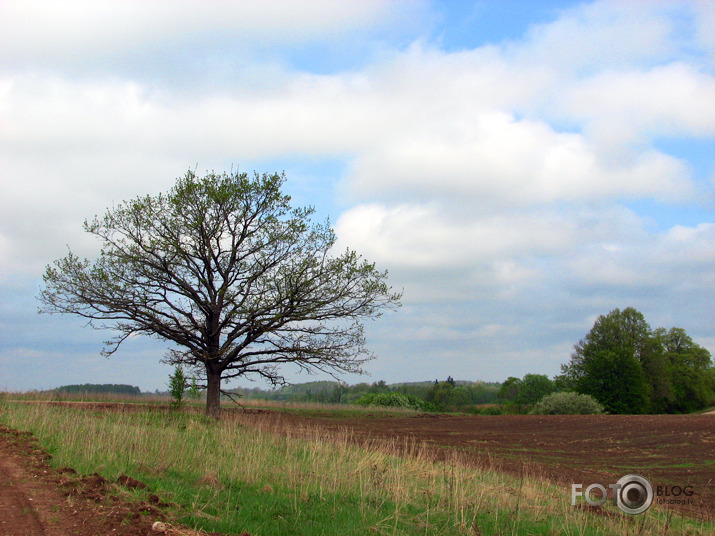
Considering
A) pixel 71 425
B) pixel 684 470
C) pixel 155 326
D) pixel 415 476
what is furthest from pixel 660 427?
pixel 71 425

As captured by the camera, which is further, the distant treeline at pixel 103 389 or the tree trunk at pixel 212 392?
the distant treeline at pixel 103 389

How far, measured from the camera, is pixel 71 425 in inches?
477

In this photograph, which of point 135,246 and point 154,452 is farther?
point 135,246

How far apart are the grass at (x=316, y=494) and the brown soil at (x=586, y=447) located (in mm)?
3834

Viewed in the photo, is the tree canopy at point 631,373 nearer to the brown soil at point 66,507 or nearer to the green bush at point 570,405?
the green bush at point 570,405

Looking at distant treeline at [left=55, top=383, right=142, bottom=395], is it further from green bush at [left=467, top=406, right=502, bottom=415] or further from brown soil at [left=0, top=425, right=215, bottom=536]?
green bush at [left=467, top=406, right=502, bottom=415]

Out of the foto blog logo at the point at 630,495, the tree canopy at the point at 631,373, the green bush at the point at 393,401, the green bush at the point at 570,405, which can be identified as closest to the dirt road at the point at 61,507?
the foto blog logo at the point at 630,495

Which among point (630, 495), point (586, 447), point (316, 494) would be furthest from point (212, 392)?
point (586, 447)

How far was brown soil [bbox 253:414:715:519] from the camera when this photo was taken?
1490 cm

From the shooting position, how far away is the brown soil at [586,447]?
14.9 m

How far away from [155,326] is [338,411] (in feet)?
65.5

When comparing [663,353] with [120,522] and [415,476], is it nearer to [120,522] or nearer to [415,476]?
[415,476]

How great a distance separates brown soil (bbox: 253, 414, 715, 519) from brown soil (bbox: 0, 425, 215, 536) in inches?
348

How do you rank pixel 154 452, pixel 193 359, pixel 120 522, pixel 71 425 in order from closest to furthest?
1. pixel 120 522
2. pixel 154 452
3. pixel 71 425
4. pixel 193 359
